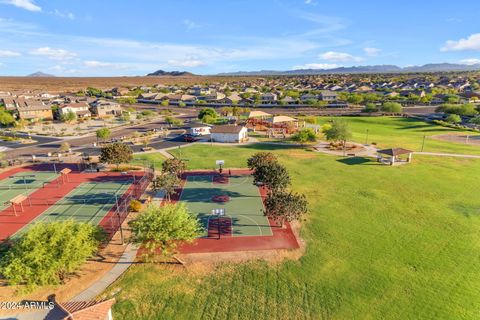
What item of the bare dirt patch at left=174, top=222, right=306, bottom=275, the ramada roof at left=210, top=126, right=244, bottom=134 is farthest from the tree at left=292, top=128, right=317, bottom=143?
the bare dirt patch at left=174, top=222, right=306, bottom=275

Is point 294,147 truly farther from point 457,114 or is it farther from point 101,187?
point 457,114

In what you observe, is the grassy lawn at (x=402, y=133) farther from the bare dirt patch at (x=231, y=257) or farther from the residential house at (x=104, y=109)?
the residential house at (x=104, y=109)

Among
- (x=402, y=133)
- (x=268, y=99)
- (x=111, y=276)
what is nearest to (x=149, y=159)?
(x=111, y=276)

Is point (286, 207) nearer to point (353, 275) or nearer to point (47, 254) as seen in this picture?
point (353, 275)

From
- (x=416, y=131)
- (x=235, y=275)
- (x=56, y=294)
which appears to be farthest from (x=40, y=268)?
(x=416, y=131)

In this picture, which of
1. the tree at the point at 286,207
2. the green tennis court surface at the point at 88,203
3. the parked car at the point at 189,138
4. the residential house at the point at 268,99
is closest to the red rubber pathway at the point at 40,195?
the green tennis court surface at the point at 88,203

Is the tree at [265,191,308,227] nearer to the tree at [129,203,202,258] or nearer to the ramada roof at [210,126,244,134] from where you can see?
the tree at [129,203,202,258]
